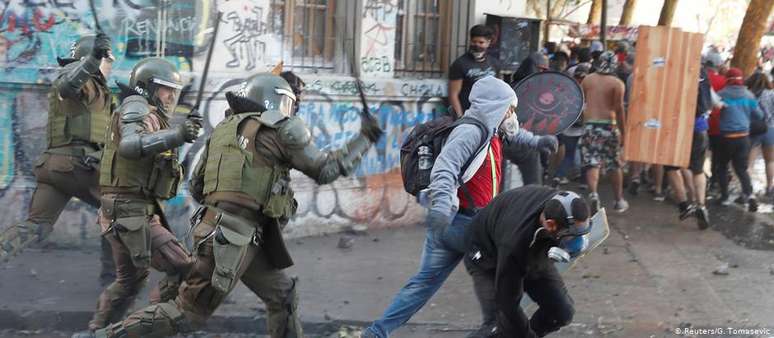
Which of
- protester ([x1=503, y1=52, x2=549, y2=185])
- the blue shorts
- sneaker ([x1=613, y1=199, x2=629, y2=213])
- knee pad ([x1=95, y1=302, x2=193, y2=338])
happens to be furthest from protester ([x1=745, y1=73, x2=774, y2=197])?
knee pad ([x1=95, y1=302, x2=193, y2=338])

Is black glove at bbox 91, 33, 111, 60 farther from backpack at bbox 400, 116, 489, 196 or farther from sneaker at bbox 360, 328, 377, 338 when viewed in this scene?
sneaker at bbox 360, 328, 377, 338

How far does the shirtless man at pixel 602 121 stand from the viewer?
1003 cm

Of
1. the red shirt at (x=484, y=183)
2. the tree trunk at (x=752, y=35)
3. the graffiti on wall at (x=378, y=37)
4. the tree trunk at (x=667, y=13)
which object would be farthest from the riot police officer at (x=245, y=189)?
the tree trunk at (x=667, y=13)

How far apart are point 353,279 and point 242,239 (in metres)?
2.74

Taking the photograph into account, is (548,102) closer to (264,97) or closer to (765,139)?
(264,97)

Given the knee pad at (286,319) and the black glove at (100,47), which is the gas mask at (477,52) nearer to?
the black glove at (100,47)

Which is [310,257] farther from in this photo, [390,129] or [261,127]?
[261,127]

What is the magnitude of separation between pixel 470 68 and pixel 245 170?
15.4 feet

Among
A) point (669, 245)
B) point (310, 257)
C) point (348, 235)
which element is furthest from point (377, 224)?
point (669, 245)

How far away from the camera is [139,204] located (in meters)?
5.60

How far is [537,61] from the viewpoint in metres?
10.1

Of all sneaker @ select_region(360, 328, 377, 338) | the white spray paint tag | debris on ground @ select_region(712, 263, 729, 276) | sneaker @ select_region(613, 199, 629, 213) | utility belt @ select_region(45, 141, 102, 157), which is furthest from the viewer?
sneaker @ select_region(613, 199, 629, 213)

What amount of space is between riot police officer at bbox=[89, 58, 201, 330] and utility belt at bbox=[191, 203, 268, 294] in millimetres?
681

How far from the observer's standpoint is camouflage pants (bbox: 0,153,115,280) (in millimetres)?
6453
